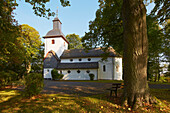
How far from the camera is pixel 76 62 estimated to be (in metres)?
24.4

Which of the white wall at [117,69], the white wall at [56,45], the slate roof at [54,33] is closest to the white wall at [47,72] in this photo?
the white wall at [56,45]

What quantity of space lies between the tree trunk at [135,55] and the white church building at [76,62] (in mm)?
16078

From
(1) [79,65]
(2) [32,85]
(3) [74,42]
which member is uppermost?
(3) [74,42]

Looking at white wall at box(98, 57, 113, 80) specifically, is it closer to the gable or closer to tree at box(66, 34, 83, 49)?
the gable

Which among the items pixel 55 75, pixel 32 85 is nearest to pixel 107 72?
pixel 55 75

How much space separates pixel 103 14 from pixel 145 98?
27.3 ft

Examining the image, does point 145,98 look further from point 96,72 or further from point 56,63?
point 56,63

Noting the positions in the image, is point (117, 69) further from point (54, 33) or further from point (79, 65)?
point (54, 33)

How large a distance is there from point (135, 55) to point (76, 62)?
2086 centimetres

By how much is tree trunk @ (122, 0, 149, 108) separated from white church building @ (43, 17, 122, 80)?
16078mm

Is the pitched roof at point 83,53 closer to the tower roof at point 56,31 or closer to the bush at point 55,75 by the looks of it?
the tower roof at point 56,31

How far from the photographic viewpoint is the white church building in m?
22.2

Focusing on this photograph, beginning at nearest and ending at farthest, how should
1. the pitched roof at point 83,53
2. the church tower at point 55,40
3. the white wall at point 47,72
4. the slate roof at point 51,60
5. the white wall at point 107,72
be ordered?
the white wall at point 107,72
the white wall at point 47,72
the slate roof at point 51,60
the pitched roof at point 83,53
the church tower at point 55,40

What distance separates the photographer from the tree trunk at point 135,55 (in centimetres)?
411
